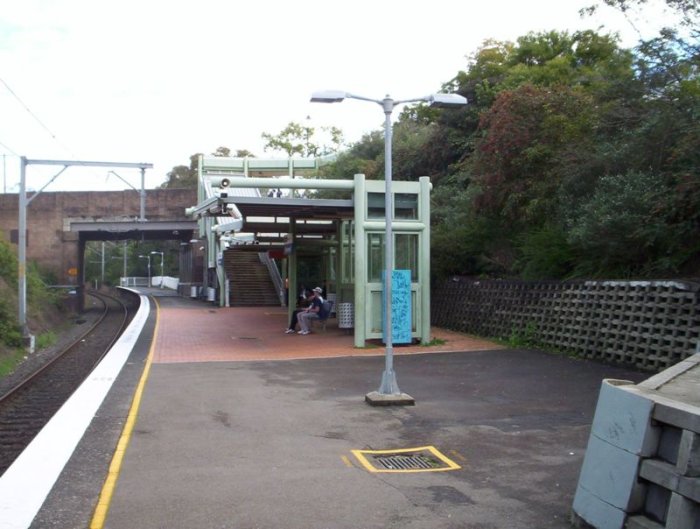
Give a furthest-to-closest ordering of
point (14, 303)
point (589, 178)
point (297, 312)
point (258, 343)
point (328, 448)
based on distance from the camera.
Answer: point (14, 303) → point (297, 312) → point (258, 343) → point (589, 178) → point (328, 448)

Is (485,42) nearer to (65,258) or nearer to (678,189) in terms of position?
(678,189)

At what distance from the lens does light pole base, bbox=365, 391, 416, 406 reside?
962cm

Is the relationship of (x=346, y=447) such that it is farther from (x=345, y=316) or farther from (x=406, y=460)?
(x=345, y=316)

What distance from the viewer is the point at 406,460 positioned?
277 inches

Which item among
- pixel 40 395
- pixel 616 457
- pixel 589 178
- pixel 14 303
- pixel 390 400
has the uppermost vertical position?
pixel 589 178

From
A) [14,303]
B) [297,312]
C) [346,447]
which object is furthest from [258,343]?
[14,303]

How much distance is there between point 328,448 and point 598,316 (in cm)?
816

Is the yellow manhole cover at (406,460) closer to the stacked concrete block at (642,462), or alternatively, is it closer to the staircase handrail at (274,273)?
the stacked concrete block at (642,462)

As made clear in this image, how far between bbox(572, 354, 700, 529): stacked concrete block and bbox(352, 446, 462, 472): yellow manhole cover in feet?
5.99

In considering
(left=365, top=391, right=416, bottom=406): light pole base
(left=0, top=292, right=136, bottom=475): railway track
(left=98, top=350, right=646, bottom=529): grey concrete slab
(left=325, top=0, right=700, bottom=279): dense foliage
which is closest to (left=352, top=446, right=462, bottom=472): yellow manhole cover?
(left=98, top=350, right=646, bottom=529): grey concrete slab

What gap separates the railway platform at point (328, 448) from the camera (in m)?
5.43

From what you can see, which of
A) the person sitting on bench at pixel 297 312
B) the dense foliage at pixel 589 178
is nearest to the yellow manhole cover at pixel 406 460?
the dense foliage at pixel 589 178

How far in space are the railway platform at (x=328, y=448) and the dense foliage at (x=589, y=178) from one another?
2509 mm

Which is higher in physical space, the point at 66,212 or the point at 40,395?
the point at 66,212
